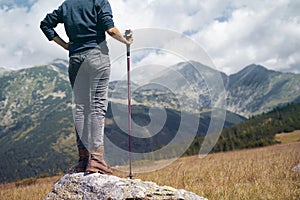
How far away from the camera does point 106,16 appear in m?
5.58

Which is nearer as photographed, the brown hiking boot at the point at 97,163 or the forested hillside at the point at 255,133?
the brown hiking boot at the point at 97,163

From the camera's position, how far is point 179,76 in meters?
8.34

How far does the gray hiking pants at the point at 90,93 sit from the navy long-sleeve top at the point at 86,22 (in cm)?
20

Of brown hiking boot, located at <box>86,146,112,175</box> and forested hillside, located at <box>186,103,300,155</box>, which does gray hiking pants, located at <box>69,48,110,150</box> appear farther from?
forested hillside, located at <box>186,103,300,155</box>

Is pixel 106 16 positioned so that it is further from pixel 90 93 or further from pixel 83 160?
pixel 83 160

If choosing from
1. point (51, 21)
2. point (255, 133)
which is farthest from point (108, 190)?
point (255, 133)

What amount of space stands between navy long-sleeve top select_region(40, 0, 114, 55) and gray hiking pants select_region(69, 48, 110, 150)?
0.20 metres

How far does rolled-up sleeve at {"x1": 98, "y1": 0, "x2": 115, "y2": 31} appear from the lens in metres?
5.58

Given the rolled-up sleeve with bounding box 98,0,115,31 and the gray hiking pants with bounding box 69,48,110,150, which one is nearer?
the rolled-up sleeve with bounding box 98,0,115,31

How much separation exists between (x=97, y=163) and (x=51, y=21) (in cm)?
293

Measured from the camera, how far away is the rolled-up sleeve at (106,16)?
220 inches

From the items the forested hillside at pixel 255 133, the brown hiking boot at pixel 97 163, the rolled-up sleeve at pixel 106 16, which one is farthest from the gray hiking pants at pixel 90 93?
the forested hillside at pixel 255 133

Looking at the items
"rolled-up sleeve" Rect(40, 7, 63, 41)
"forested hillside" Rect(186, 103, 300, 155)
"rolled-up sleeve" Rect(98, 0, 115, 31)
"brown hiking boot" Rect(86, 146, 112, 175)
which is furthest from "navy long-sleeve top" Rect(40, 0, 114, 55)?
"forested hillside" Rect(186, 103, 300, 155)

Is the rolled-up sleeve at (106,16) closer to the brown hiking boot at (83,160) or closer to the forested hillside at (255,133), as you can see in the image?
the brown hiking boot at (83,160)
